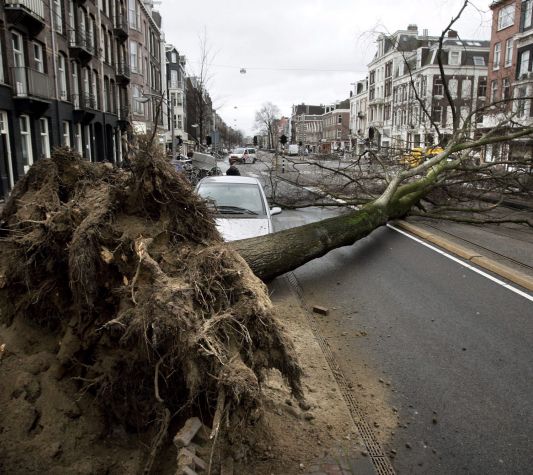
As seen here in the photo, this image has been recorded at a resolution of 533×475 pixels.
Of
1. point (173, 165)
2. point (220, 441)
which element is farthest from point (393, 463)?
point (173, 165)

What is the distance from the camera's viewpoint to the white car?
816 cm

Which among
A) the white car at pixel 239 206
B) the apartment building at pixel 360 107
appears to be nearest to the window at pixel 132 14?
the white car at pixel 239 206

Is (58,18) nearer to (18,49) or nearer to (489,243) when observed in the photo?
(18,49)

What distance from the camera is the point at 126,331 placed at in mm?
3273

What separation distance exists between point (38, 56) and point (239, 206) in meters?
19.5

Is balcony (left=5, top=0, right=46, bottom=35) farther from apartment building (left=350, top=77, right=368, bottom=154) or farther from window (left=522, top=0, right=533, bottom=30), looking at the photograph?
apartment building (left=350, top=77, right=368, bottom=154)

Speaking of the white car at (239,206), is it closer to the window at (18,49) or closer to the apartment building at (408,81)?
the window at (18,49)

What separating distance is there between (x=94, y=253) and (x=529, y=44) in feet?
134

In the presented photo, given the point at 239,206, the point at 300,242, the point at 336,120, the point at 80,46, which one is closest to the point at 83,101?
the point at 80,46

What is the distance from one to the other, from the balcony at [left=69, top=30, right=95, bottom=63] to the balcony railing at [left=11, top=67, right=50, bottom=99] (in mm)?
6672

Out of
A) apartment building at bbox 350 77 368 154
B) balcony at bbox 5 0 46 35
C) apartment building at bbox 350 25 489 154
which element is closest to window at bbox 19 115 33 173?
balcony at bbox 5 0 46 35

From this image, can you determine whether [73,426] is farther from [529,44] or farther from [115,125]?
[529,44]

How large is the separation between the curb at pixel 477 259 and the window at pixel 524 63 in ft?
101

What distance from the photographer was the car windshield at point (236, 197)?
29.6ft
